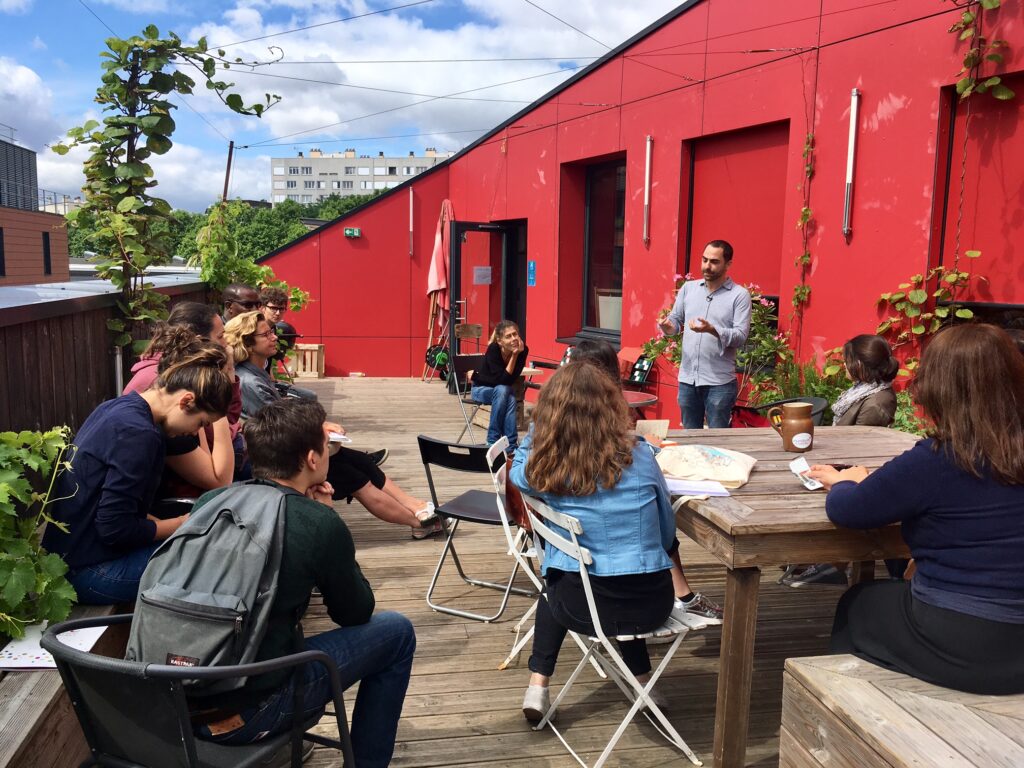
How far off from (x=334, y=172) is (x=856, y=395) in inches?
4772

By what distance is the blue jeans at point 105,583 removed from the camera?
7.88 feet

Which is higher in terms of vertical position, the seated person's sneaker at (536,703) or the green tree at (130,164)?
the green tree at (130,164)

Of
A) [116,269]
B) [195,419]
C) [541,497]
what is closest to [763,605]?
[541,497]

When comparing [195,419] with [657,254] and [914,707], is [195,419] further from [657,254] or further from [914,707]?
[657,254]

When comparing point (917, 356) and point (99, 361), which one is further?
point (917, 356)

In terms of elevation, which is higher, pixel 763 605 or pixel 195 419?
pixel 195 419

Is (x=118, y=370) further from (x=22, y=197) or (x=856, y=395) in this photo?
(x=22, y=197)

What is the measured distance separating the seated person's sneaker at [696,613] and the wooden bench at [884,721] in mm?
373

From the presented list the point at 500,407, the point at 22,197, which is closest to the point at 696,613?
the point at 500,407

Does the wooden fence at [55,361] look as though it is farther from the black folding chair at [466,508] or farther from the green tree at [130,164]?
the black folding chair at [466,508]

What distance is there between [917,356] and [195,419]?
4.00 meters

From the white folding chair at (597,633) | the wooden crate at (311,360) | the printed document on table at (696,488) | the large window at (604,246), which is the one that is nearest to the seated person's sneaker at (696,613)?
the white folding chair at (597,633)

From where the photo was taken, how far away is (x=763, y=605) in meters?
3.78

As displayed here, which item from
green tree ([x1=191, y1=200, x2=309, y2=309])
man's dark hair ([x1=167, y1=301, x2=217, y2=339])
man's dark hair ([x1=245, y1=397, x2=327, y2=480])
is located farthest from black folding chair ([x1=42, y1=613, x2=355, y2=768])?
green tree ([x1=191, y1=200, x2=309, y2=309])
